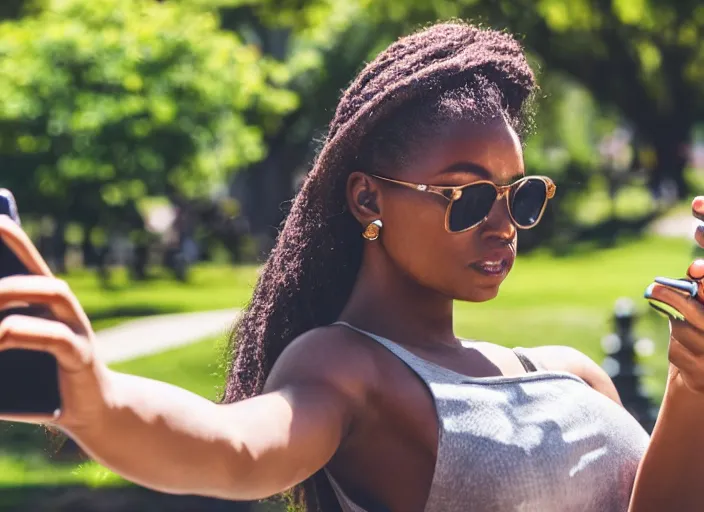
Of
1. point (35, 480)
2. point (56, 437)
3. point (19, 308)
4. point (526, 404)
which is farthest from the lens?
point (35, 480)

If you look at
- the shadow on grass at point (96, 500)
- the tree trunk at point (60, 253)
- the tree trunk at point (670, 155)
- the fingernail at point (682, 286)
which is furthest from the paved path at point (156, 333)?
the tree trunk at point (670, 155)

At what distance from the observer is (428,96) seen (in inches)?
88.8

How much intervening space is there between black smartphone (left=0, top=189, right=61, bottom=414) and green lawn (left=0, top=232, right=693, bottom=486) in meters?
1.39

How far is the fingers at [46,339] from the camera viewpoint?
150 centimetres

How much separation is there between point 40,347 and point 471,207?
0.94m

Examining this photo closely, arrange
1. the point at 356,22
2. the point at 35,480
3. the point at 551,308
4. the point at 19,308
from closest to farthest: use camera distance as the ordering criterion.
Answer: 1. the point at 19,308
2. the point at 35,480
3. the point at 551,308
4. the point at 356,22

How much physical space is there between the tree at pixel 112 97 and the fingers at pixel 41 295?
43.4 ft

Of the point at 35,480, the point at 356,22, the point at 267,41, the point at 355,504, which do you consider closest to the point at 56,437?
the point at 355,504

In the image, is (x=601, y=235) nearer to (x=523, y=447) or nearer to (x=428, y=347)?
(x=428, y=347)

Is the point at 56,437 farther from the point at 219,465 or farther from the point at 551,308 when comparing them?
the point at 551,308

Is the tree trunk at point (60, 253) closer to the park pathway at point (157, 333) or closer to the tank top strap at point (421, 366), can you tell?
the park pathway at point (157, 333)

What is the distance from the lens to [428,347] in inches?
92.0

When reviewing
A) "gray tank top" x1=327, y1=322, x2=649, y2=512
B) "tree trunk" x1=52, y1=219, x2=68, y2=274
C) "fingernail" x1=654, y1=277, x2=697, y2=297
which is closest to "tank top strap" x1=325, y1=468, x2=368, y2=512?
"gray tank top" x1=327, y1=322, x2=649, y2=512

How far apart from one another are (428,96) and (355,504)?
738 millimetres
